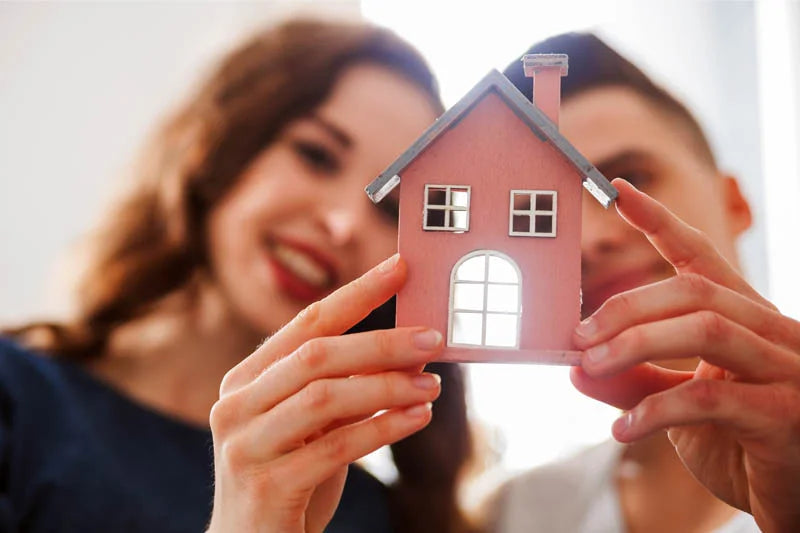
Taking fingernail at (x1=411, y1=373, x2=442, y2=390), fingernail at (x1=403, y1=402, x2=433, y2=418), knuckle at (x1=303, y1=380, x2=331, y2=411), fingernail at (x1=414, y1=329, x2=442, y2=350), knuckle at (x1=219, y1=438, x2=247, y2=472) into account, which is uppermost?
fingernail at (x1=414, y1=329, x2=442, y2=350)

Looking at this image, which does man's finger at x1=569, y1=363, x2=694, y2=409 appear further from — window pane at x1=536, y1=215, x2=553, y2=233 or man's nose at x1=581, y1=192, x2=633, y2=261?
man's nose at x1=581, y1=192, x2=633, y2=261

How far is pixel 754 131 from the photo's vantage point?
5.43ft

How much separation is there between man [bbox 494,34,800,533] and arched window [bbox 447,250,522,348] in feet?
0.32

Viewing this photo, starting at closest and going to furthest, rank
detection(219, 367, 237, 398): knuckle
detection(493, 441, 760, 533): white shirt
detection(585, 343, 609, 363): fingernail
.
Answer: detection(585, 343, 609, 363): fingernail → detection(219, 367, 237, 398): knuckle → detection(493, 441, 760, 533): white shirt

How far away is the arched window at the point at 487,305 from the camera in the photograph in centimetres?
84

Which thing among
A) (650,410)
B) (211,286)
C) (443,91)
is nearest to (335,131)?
(443,91)

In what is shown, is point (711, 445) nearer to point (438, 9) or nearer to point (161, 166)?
point (438, 9)

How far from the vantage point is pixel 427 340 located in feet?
2.58

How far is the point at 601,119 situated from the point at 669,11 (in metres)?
0.45

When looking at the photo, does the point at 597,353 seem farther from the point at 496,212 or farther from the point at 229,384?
the point at 229,384

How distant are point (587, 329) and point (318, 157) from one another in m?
1.08

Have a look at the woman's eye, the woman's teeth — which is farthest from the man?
the woman's teeth

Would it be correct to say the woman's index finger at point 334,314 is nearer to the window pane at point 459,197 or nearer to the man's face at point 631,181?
the window pane at point 459,197

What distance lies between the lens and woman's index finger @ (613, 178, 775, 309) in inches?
34.2
